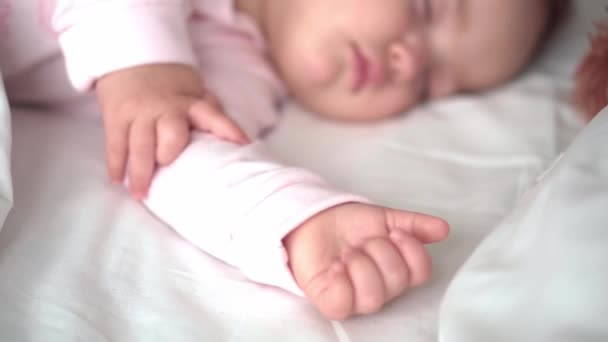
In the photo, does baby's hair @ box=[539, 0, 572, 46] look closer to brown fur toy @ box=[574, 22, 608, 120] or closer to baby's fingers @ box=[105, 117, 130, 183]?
brown fur toy @ box=[574, 22, 608, 120]

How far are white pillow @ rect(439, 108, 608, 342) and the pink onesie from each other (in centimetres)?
13

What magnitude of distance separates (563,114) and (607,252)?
46 centimetres

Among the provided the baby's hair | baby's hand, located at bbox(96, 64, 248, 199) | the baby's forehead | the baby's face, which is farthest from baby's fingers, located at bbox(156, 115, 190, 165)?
the baby's hair

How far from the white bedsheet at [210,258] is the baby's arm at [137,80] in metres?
0.05

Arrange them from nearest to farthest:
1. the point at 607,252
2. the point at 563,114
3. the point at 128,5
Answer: the point at 607,252 → the point at 128,5 → the point at 563,114

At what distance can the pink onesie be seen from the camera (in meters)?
0.48

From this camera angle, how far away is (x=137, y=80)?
1.89 feet

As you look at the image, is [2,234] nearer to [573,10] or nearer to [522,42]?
[522,42]

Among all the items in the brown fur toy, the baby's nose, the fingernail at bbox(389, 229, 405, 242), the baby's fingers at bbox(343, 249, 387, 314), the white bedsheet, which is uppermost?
the brown fur toy

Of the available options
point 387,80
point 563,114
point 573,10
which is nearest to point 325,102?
point 387,80

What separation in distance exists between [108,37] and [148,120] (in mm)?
99

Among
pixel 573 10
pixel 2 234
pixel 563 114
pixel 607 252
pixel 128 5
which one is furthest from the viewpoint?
pixel 573 10

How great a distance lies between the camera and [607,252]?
32 centimetres

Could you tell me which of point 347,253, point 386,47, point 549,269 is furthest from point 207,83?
point 549,269
